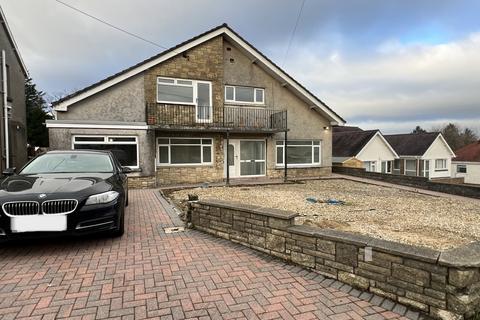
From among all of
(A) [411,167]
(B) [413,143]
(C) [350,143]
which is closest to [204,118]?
(C) [350,143]

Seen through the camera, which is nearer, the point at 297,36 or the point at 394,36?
the point at 394,36

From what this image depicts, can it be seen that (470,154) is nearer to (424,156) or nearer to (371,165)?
(424,156)

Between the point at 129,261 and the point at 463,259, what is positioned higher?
the point at 463,259

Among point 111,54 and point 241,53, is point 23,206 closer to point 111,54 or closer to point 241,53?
point 241,53

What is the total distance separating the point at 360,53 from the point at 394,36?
257 centimetres

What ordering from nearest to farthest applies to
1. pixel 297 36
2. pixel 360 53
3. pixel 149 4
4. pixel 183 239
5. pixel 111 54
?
pixel 183 239
pixel 149 4
pixel 297 36
pixel 360 53
pixel 111 54

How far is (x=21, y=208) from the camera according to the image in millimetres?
3746

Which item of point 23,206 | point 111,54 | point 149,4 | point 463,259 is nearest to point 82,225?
point 23,206

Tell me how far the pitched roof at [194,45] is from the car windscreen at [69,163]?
719 centimetres

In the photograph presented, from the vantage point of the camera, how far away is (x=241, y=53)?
1520cm

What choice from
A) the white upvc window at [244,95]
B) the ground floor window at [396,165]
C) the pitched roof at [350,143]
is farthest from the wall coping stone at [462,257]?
the ground floor window at [396,165]

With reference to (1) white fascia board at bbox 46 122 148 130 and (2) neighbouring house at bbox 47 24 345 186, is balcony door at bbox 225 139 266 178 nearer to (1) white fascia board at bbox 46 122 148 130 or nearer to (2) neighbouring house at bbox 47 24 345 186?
(2) neighbouring house at bbox 47 24 345 186

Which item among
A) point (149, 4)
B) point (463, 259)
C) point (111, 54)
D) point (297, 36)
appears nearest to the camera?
point (463, 259)

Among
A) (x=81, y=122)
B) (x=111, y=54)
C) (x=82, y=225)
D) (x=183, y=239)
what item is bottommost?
(x=183, y=239)
